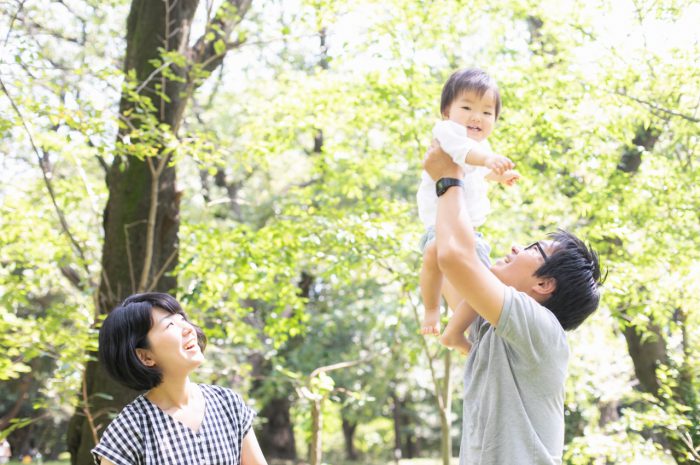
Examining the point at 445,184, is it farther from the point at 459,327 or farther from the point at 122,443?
the point at 122,443

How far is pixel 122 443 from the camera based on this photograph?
1.70 metres

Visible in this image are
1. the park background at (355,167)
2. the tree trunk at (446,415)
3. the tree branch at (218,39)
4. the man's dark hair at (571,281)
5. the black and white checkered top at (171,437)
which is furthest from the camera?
the tree trunk at (446,415)

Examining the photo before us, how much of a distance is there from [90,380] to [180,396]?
2.79m

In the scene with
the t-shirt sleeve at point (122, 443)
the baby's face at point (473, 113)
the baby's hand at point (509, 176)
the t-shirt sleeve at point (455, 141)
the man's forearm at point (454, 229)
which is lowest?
the t-shirt sleeve at point (122, 443)

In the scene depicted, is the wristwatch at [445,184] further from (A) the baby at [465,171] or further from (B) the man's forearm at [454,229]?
(A) the baby at [465,171]

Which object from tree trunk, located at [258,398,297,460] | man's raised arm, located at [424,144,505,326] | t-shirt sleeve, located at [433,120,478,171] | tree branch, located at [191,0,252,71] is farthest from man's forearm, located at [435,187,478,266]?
tree trunk, located at [258,398,297,460]

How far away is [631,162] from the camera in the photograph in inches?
241

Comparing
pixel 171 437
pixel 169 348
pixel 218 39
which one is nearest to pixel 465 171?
pixel 169 348

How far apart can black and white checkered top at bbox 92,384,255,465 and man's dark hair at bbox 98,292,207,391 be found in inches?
2.8

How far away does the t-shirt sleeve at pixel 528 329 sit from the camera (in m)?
1.46

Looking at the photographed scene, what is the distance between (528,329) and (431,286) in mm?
445

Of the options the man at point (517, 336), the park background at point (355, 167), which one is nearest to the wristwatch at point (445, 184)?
the man at point (517, 336)

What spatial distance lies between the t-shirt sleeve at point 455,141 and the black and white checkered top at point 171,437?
0.86m

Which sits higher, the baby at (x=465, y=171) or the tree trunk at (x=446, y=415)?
the baby at (x=465, y=171)
